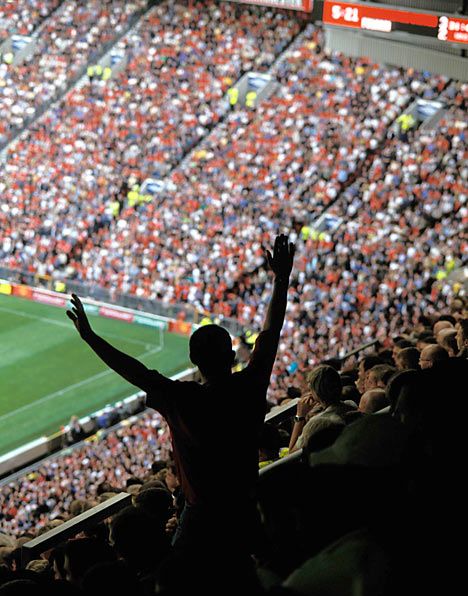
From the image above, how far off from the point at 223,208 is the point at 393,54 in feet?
29.4

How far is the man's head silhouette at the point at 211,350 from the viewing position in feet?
11.0

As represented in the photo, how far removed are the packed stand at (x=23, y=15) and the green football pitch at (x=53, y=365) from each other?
44.9 feet

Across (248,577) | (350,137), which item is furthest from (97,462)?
(248,577)

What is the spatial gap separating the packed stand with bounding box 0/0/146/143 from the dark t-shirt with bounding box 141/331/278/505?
32.9 meters

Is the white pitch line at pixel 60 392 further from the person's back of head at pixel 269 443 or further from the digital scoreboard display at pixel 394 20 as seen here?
the person's back of head at pixel 269 443

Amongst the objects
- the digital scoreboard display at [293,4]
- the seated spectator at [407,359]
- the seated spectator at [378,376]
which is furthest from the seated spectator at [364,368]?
the digital scoreboard display at [293,4]

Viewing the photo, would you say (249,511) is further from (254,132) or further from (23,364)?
(254,132)

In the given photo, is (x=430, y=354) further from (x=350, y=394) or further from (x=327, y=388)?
(x=327, y=388)

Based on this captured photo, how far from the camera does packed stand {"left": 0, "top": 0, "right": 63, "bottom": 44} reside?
38344 millimetres

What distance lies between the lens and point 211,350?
3367mm

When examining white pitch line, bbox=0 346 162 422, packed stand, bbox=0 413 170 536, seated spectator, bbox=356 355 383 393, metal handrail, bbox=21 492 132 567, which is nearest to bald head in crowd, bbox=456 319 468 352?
seated spectator, bbox=356 355 383 393

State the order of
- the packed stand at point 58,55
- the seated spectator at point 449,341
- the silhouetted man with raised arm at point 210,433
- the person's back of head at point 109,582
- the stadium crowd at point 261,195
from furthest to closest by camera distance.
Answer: the packed stand at point 58,55 → the stadium crowd at point 261,195 → the seated spectator at point 449,341 → the silhouetted man with raised arm at point 210,433 → the person's back of head at point 109,582

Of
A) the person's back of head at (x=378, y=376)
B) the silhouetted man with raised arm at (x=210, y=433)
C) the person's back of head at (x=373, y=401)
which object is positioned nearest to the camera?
the silhouetted man with raised arm at (x=210, y=433)

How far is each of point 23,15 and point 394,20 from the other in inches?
924
